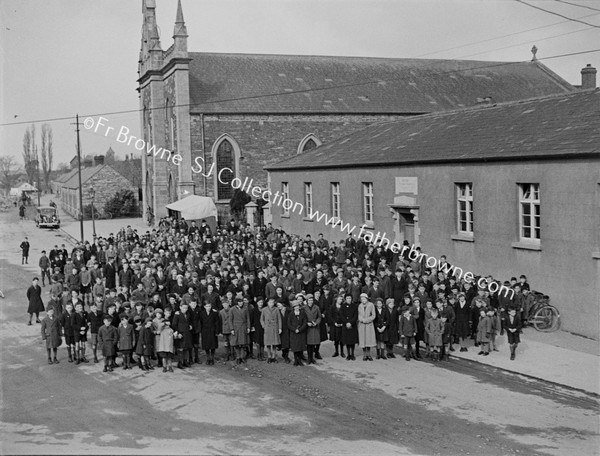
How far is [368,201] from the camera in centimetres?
2745

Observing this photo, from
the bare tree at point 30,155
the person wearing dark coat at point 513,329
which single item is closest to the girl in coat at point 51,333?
the person wearing dark coat at point 513,329

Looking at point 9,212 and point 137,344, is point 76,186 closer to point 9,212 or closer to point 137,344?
point 9,212

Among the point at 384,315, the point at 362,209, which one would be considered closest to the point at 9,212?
the point at 362,209

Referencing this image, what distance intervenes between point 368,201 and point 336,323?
13.0 m

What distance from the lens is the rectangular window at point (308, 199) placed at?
106ft

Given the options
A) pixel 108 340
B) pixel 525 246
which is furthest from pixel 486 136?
pixel 108 340

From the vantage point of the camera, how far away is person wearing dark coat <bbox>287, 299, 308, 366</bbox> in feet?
47.4

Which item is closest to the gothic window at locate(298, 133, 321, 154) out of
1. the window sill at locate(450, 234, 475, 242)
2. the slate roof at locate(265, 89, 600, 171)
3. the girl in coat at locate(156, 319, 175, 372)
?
the slate roof at locate(265, 89, 600, 171)

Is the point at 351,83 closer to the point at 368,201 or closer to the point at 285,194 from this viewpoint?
the point at 285,194

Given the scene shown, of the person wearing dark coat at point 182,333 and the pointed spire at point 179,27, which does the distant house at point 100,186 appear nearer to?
the pointed spire at point 179,27

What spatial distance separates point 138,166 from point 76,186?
41.3 m

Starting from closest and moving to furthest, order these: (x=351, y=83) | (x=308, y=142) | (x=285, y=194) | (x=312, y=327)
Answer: (x=312, y=327) → (x=285, y=194) → (x=308, y=142) → (x=351, y=83)

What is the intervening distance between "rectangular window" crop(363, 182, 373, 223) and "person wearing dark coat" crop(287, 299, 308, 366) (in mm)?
13099

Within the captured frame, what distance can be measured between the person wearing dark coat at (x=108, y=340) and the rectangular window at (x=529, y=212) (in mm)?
11476
